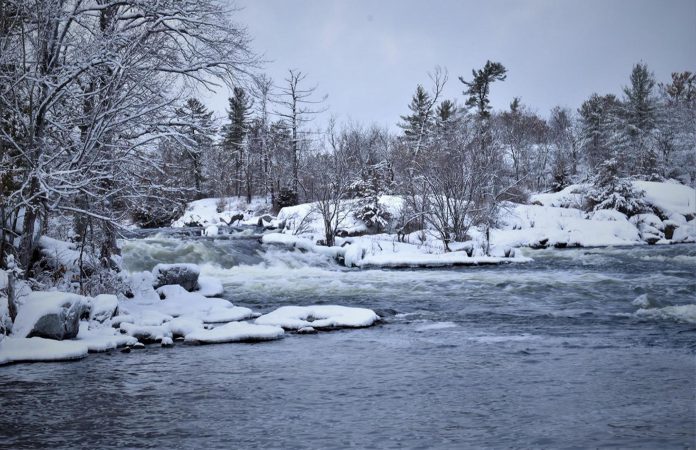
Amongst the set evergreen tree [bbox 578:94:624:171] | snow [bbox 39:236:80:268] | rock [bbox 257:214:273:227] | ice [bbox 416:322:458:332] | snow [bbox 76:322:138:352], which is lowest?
ice [bbox 416:322:458:332]

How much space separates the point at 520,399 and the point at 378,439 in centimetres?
180

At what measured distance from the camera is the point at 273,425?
199 inches

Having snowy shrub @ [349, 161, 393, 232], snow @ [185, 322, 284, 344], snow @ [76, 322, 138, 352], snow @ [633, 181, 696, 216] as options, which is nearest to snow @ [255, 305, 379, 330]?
snow @ [185, 322, 284, 344]

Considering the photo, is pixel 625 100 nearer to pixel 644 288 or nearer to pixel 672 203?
pixel 672 203

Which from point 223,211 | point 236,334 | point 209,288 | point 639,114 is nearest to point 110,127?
point 236,334

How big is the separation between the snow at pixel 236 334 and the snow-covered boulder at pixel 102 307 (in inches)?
65.1

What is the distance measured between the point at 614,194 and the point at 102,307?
30176mm

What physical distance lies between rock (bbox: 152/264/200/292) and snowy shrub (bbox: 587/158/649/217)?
26594 mm

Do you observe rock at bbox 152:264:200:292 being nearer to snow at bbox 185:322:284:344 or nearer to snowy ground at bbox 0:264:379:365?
snowy ground at bbox 0:264:379:365

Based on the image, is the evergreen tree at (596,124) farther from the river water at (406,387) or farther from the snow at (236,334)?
the snow at (236,334)

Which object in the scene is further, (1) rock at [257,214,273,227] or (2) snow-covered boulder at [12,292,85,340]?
(1) rock at [257,214,273,227]

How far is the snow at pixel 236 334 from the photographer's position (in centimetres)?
875

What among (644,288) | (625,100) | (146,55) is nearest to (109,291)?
(146,55)

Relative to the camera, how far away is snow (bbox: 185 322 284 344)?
28.7 ft
